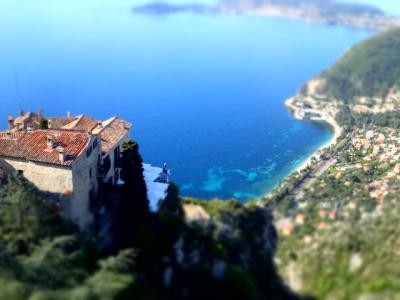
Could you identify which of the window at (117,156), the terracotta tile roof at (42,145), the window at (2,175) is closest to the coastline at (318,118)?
the window at (117,156)

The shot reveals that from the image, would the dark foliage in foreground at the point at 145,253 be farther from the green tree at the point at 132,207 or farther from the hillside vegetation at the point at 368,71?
the hillside vegetation at the point at 368,71

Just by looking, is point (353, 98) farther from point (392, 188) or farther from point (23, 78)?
point (23, 78)

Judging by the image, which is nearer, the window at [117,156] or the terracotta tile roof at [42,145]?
the terracotta tile roof at [42,145]

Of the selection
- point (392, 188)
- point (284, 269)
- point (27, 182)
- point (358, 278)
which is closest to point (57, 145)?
point (27, 182)

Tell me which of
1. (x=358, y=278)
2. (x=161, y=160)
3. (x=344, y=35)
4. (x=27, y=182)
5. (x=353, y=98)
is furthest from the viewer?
(x=344, y=35)

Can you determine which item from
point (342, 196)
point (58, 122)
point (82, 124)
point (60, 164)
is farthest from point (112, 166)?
point (342, 196)

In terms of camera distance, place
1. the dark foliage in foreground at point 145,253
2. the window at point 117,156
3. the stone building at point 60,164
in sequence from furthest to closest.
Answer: the window at point 117,156 < the stone building at point 60,164 < the dark foliage in foreground at point 145,253

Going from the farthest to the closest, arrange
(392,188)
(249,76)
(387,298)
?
(249,76)
(392,188)
(387,298)

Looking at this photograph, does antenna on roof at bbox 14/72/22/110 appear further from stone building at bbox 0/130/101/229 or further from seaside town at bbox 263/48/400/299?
stone building at bbox 0/130/101/229
